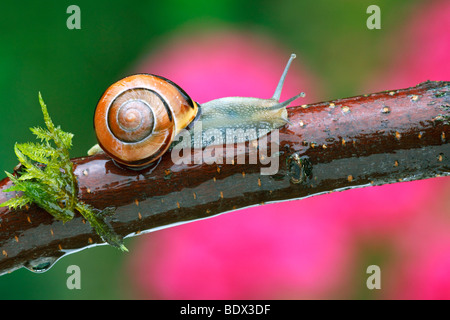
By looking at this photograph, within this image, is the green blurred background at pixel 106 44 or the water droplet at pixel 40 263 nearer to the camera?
the water droplet at pixel 40 263

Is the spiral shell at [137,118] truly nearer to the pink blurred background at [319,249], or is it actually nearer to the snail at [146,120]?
the snail at [146,120]

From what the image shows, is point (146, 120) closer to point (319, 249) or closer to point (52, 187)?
point (52, 187)

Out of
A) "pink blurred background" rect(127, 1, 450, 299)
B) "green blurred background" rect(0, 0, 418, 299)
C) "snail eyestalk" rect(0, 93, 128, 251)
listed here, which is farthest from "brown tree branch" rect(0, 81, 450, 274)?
"green blurred background" rect(0, 0, 418, 299)

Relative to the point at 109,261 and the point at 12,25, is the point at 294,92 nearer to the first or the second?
the point at 109,261

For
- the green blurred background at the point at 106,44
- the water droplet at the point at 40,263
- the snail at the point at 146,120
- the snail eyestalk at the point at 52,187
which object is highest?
the green blurred background at the point at 106,44

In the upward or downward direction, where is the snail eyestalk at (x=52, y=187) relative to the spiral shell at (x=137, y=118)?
downward

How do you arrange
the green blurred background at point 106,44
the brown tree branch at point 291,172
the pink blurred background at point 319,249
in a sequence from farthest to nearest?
the green blurred background at point 106,44
the pink blurred background at point 319,249
the brown tree branch at point 291,172

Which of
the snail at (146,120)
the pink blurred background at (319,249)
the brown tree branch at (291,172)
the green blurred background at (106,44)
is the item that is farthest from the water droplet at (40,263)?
the green blurred background at (106,44)

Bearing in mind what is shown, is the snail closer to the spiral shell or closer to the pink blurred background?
the spiral shell
